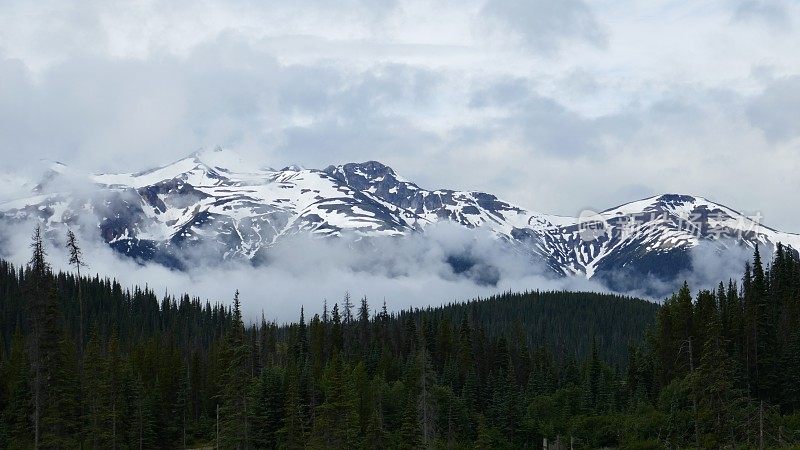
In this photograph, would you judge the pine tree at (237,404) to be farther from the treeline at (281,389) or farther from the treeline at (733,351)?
the treeline at (733,351)

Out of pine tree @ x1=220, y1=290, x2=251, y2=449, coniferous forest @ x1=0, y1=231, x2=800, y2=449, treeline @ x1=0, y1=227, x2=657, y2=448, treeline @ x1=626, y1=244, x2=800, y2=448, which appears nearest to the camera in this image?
coniferous forest @ x1=0, y1=231, x2=800, y2=449

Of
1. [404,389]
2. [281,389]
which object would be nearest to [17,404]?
[281,389]

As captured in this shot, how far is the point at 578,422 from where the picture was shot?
11100cm

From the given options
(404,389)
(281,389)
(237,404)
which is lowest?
(404,389)

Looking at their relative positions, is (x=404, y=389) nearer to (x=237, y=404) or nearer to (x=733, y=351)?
(x=733, y=351)

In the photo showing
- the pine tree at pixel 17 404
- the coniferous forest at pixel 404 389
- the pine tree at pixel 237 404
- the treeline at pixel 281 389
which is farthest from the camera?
the pine tree at pixel 17 404

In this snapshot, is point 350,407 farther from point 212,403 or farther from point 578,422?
point 212,403

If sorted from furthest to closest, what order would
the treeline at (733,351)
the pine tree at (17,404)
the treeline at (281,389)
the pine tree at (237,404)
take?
the treeline at (733,351) → the pine tree at (17,404) → the treeline at (281,389) → the pine tree at (237,404)

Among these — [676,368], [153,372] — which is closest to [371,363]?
[153,372]

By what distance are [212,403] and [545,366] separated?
2284 inches

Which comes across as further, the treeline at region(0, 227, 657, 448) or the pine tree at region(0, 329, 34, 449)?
the pine tree at region(0, 329, 34, 449)

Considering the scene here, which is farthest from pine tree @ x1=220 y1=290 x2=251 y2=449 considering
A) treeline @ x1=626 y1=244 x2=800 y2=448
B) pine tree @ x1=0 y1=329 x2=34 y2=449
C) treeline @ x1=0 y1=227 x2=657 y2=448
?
treeline @ x1=626 y1=244 x2=800 y2=448

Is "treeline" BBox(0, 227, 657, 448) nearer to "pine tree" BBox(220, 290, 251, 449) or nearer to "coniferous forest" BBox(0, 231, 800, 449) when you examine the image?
"pine tree" BBox(220, 290, 251, 449)

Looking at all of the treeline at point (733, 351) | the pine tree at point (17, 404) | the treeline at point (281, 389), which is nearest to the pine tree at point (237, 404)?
the treeline at point (281, 389)
